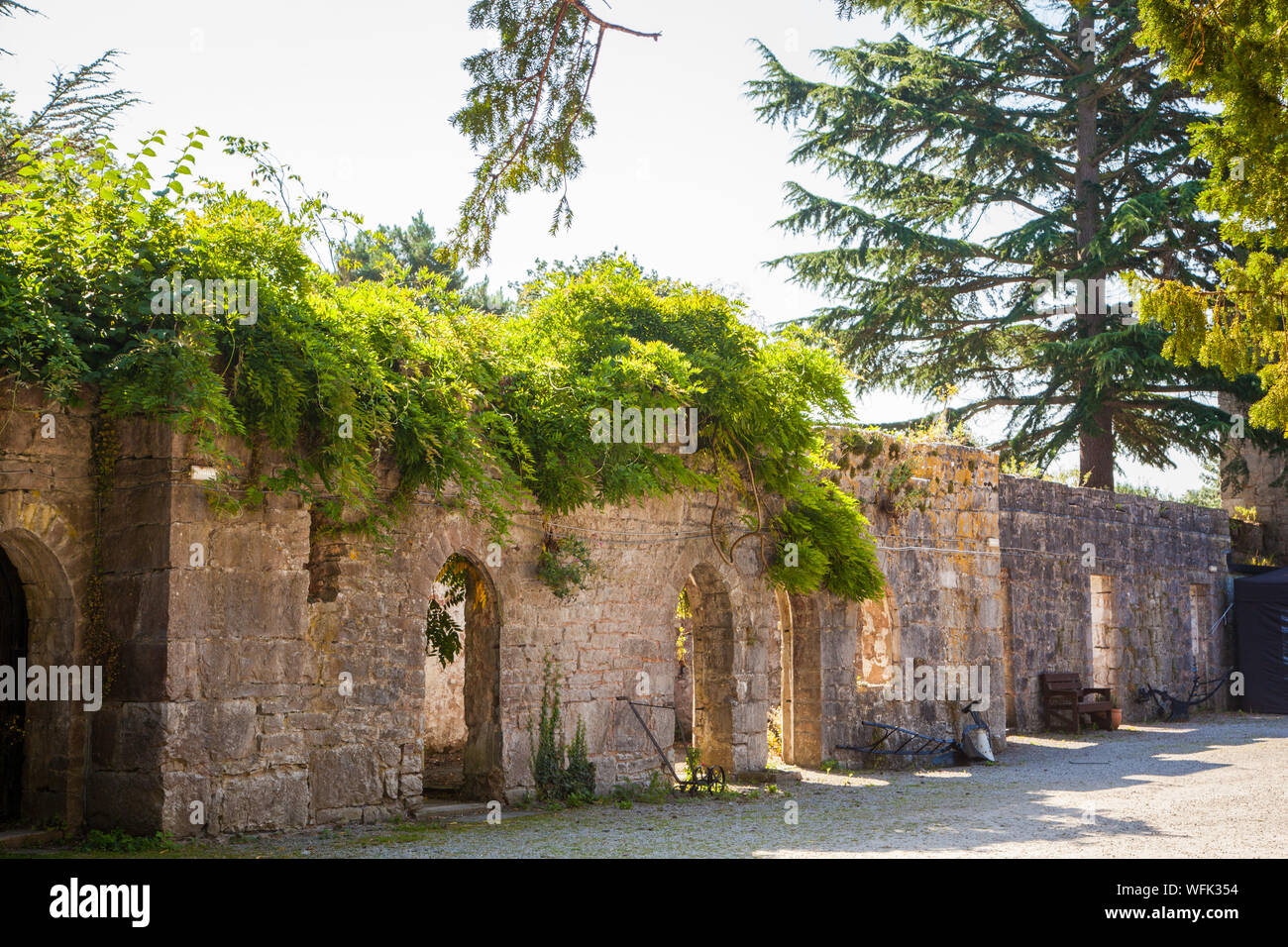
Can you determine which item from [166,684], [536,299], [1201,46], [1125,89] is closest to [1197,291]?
[1201,46]

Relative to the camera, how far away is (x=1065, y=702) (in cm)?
1753

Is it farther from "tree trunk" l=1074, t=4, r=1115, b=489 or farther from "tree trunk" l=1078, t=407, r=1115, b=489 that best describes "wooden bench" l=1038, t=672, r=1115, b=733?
"tree trunk" l=1078, t=407, r=1115, b=489

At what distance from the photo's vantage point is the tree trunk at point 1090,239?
900 inches

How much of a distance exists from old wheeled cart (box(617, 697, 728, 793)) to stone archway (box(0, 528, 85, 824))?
4.66 m

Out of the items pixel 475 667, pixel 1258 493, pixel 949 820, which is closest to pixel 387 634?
pixel 475 667

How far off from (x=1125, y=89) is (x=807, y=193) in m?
6.83

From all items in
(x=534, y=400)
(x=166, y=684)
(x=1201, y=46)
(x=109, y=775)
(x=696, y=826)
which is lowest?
(x=696, y=826)

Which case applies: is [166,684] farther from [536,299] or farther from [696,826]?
[536,299]

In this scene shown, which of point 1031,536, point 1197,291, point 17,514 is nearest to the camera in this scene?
point 17,514

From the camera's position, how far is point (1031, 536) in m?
17.8

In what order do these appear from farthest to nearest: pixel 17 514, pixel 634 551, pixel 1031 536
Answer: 1. pixel 1031 536
2. pixel 634 551
3. pixel 17 514
